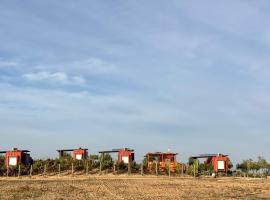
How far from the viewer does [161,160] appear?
5566 centimetres

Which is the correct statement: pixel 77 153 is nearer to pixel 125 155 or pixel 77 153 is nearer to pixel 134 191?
pixel 125 155

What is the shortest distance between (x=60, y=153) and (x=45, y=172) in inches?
546

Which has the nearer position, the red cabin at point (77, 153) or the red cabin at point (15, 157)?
the red cabin at point (15, 157)

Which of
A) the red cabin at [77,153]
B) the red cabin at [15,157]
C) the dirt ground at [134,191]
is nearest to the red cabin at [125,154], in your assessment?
the red cabin at [77,153]

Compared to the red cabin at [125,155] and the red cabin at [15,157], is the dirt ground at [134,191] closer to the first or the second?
the red cabin at [125,155]

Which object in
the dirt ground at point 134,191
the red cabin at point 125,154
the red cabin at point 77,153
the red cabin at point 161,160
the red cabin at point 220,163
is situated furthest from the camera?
the red cabin at point 77,153

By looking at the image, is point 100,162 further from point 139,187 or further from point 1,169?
point 139,187

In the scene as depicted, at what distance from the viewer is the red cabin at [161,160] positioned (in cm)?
5220

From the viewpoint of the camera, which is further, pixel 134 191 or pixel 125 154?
pixel 125 154

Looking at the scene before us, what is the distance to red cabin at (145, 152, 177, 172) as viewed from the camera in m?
52.2

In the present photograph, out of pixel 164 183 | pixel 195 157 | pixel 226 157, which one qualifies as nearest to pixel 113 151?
pixel 195 157

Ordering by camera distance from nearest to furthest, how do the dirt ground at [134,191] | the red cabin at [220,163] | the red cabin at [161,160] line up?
the dirt ground at [134,191]
the red cabin at [161,160]
the red cabin at [220,163]

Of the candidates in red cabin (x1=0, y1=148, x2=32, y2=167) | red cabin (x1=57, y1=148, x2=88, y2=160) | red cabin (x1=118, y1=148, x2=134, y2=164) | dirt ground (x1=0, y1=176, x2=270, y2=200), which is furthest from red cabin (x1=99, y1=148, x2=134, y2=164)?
dirt ground (x1=0, y1=176, x2=270, y2=200)

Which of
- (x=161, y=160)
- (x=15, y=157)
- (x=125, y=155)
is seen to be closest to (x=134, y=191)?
(x=161, y=160)
